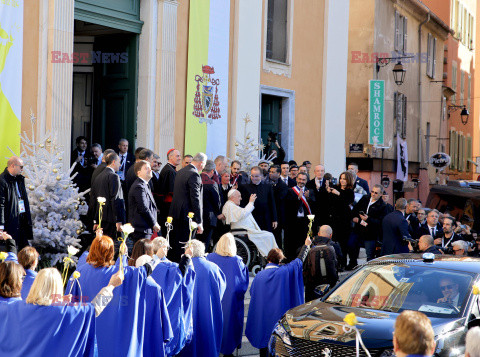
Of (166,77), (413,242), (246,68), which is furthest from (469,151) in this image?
(413,242)

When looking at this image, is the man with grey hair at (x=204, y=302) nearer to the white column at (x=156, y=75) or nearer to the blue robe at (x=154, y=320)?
the blue robe at (x=154, y=320)

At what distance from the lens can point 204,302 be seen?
29.1 ft

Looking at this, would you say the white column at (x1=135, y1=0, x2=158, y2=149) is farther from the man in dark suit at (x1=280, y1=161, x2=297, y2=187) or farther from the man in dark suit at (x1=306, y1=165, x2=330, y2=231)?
the man in dark suit at (x1=306, y1=165, x2=330, y2=231)

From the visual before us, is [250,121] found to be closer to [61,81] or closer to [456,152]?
[61,81]

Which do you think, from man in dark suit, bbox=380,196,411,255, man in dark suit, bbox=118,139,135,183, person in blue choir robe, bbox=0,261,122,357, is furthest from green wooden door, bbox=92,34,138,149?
person in blue choir robe, bbox=0,261,122,357

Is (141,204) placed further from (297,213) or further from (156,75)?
(156,75)

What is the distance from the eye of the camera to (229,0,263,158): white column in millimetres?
18281

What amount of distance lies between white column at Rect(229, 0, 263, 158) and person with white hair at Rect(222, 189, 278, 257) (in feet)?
14.7

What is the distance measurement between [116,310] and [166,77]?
32.1ft

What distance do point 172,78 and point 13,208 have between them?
6.44 metres

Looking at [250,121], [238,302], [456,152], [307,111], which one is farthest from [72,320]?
[456,152]

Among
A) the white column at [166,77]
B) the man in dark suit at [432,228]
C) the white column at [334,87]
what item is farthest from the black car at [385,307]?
the white column at [334,87]

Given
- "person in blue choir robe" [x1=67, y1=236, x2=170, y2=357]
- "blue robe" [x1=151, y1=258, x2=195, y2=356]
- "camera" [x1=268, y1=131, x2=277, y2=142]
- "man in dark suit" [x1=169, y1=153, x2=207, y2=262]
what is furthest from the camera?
"camera" [x1=268, y1=131, x2=277, y2=142]

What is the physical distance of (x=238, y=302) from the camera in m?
9.62
